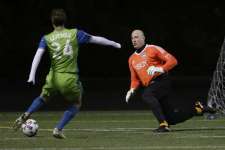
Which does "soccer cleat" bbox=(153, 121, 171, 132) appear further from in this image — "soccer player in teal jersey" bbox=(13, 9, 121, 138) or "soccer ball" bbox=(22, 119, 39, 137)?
"soccer ball" bbox=(22, 119, 39, 137)

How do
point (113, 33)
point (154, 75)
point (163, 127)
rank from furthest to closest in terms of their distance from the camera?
1. point (113, 33)
2. point (154, 75)
3. point (163, 127)

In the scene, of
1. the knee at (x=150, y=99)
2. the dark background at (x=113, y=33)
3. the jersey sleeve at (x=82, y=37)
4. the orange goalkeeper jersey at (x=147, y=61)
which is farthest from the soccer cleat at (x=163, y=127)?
the dark background at (x=113, y=33)

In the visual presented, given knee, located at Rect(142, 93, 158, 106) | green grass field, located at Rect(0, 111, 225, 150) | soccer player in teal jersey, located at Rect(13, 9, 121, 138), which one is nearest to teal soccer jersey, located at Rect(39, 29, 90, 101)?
soccer player in teal jersey, located at Rect(13, 9, 121, 138)

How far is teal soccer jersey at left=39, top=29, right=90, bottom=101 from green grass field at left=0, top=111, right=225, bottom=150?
0.76 metres

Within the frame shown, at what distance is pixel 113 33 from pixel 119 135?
2251 cm

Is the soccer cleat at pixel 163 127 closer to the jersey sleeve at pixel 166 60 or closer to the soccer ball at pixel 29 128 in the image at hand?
the jersey sleeve at pixel 166 60

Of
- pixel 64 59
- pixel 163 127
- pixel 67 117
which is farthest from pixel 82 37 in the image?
pixel 163 127

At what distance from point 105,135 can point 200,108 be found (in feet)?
7.11

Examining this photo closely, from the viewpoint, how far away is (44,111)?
70.5 ft

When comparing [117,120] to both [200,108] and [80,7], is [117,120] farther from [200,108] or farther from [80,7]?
[80,7]

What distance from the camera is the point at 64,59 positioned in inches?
492

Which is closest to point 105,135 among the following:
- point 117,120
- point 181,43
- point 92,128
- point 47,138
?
point 47,138

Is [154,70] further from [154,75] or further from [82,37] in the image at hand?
[82,37]

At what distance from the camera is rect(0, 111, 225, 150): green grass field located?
1102 cm
